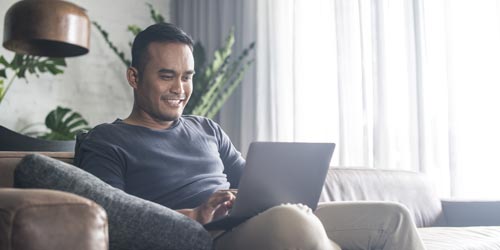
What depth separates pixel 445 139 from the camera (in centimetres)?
293

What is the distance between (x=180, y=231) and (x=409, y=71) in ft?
7.42

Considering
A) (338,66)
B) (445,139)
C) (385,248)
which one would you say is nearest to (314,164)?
(385,248)

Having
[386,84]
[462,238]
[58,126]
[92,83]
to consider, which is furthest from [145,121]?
[92,83]

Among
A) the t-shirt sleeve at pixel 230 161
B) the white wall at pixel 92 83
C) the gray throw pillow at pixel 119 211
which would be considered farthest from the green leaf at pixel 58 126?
the gray throw pillow at pixel 119 211

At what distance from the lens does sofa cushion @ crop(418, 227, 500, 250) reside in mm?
1742

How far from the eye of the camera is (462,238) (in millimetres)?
1874

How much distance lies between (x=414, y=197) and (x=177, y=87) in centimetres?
122

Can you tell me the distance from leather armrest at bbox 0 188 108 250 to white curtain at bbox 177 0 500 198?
7.64 feet

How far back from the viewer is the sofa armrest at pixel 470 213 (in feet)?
7.48

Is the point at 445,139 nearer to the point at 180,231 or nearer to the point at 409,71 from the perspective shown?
the point at 409,71

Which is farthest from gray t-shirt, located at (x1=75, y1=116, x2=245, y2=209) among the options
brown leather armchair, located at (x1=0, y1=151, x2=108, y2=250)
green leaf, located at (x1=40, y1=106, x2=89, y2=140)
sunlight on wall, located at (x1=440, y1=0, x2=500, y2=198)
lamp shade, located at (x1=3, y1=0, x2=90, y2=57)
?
green leaf, located at (x1=40, y1=106, x2=89, y2=140)

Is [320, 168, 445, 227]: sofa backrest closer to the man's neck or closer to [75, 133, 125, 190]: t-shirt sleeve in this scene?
→ the man's neck

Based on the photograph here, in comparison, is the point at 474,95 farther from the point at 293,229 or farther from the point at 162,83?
the point at 293,229

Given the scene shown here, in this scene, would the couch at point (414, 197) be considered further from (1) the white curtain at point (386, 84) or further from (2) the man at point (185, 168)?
(2) the man at point (185, 168)
